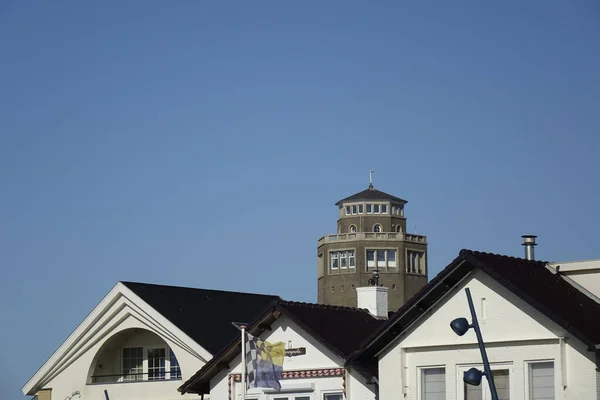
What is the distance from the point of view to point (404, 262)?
18988 cm

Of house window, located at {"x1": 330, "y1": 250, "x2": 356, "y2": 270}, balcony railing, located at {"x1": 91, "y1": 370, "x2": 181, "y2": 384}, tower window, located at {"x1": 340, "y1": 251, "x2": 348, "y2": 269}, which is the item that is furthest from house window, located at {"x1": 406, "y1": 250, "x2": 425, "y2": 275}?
balcony railing, located at {"x1": 91, "y1": 370, "x2": 181, "y2": 384}

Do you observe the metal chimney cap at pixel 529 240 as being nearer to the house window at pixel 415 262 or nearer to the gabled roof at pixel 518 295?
the gabled roof at pixel 518 295

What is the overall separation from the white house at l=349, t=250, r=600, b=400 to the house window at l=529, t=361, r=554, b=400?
0.9 inches

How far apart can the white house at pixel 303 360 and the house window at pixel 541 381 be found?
17.6ft

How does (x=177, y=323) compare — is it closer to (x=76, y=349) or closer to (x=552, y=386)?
(x=76, y=349)

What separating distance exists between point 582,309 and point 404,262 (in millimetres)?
157515

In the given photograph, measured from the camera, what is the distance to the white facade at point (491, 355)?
103 feet

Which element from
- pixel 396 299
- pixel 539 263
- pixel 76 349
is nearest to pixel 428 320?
pixel 539 263

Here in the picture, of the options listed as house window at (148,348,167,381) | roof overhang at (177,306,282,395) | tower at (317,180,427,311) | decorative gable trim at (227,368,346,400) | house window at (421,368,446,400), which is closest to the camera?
house window at (421,368,446,400)

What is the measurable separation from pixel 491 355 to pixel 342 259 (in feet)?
521

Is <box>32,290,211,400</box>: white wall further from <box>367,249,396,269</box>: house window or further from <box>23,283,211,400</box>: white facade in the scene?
<box>367,249,396,269</box>: house window

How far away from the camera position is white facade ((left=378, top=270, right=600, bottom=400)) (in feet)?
103

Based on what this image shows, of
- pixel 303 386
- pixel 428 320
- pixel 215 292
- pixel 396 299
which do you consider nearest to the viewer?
pixel 428 320

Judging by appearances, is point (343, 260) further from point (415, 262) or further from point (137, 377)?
point (137, 377)
